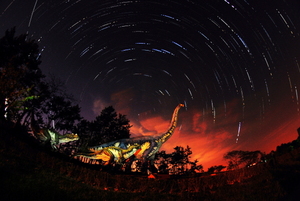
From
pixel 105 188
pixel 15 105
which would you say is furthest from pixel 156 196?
pixel 15 105

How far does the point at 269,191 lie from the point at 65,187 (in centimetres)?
871

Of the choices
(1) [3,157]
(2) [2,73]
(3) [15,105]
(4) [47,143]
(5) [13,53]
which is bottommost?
(1) [3,157]

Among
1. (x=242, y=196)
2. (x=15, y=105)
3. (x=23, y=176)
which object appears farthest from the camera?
(x=15, y=105)

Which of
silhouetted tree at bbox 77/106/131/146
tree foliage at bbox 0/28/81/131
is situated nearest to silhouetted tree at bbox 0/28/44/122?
tree foliage at bbox 0/28/81/131

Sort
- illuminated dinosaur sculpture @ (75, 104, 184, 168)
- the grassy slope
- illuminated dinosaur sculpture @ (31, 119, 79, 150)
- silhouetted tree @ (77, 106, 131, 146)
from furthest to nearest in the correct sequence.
A: 1. silhouetted tree @ (77, 106, 131, 146)
2. illuminated dinosaur sculpture @ (75, 104, 184, 168)
3. illuminated dinosaur sculpture @ (31, 119, 79, 150)
4. the grassy slope

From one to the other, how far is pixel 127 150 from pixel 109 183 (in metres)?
5.50

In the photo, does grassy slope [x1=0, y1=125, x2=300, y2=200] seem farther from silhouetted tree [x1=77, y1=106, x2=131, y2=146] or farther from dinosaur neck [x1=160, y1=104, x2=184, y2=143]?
silhouetted tree [x1=77, y1=106, x2=131, y2=146]

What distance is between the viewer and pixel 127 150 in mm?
15203

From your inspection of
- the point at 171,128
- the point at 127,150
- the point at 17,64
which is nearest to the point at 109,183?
the point at 127,150

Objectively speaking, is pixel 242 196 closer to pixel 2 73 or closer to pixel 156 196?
pixel 156 196

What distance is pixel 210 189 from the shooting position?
10.4 meters

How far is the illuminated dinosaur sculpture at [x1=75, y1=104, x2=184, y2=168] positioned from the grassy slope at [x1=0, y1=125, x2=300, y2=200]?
14.5 feet

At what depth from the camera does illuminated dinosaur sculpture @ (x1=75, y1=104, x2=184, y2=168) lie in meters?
14.5

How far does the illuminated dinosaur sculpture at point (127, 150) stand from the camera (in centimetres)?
1448
